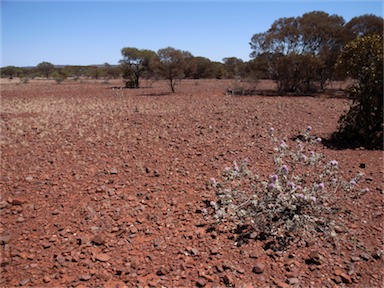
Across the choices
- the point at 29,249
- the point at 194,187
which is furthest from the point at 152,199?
the point at 29,249

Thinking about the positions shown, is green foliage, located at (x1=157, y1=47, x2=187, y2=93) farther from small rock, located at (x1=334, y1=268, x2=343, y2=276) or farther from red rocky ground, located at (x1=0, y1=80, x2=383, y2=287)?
small rock, located at (x1=334, y1=268, x2=343, y2=276)

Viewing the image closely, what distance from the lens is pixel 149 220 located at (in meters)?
3.34

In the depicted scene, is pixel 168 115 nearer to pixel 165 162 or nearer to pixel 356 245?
pixel 165 162

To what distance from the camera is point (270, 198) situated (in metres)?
3.12

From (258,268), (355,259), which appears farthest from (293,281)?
(355,259)

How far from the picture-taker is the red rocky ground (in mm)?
2549

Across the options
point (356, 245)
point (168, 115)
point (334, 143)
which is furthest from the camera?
point (168, 115)

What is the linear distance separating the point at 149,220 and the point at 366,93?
5.46 metres

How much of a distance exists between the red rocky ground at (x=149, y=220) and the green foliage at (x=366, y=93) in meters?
0.55

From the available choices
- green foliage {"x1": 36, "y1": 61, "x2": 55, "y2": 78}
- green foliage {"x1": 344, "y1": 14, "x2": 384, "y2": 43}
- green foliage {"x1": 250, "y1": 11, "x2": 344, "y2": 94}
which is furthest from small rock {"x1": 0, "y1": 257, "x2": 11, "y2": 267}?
green foliage {"x1": 36, "y1": 61, "x2": 55, "y2": 78}

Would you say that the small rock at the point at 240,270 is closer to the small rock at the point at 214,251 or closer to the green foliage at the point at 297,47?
the small rock at the point at 214,251

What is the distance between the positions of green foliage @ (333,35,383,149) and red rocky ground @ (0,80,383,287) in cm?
55

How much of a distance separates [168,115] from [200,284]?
6953 mm

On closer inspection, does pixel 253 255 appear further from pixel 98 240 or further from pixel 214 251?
pixel 98 240
